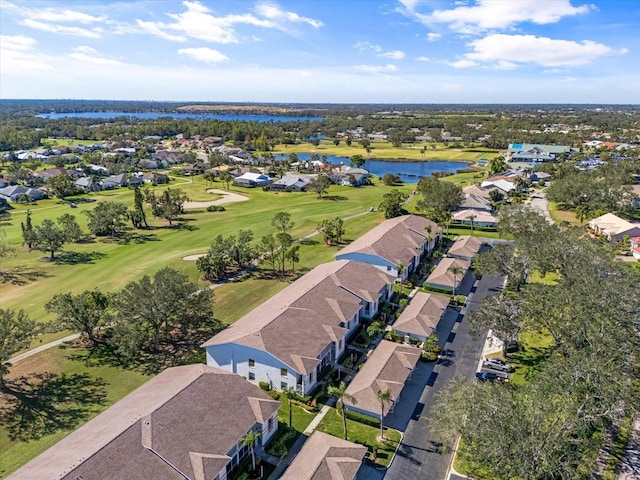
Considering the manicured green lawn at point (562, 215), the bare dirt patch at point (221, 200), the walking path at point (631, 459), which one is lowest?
the bare dirt patch at point (221, 200)

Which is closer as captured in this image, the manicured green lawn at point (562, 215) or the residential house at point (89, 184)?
the manicured green lawn at point (562, 215)

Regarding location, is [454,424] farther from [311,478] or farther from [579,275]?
[579,275]

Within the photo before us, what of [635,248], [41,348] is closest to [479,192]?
[635,248]

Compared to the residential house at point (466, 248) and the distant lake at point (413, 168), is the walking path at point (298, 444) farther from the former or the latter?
the distant lake at point (413, 168)

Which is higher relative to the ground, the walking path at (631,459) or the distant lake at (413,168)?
the distant lake at (413,168)

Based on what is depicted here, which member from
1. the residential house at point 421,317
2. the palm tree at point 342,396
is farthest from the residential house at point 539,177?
the palm tree at point 342,396

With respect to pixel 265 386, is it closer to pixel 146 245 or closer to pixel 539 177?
pixel 146 245

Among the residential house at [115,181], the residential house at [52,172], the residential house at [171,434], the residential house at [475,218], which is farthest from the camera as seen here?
the residential house at [52,172]
